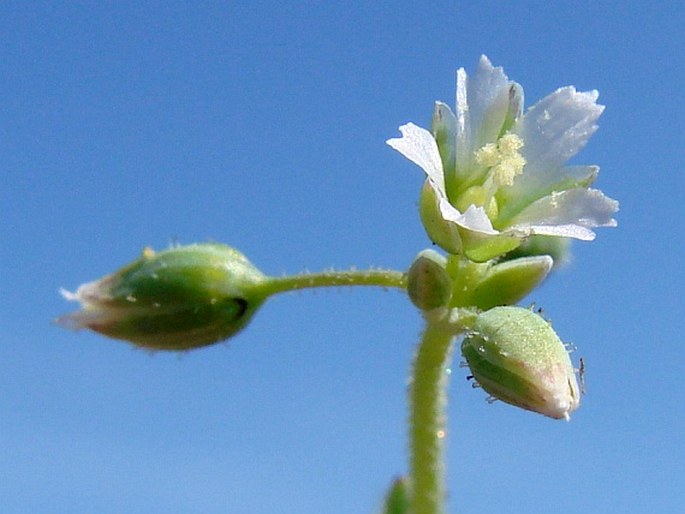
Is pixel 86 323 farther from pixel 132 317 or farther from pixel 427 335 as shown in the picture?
pixel 427 335

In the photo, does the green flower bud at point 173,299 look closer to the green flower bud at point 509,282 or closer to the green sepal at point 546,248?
the green flower bud at point 509,282

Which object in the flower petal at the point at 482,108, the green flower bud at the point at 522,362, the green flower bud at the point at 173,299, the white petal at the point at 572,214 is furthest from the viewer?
the flower petal at the point at 482,108

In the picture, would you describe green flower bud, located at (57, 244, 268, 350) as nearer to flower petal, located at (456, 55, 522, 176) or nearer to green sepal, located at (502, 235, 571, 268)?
flower petal, located at (456, 55, 522, 176)

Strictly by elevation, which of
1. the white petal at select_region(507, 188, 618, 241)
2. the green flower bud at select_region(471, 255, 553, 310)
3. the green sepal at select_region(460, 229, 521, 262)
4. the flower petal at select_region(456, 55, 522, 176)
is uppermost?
the flower petal at select_region(456, 55, 522, 176)

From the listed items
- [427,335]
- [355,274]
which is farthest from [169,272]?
[427,335]

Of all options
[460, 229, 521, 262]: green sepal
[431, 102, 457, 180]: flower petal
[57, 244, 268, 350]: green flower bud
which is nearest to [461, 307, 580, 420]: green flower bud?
[460, 229, 521, 262]: green sepal

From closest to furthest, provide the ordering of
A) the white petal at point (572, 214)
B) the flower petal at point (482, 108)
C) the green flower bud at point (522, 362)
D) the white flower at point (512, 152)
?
the green flower bud at point (522, 362)
the white petal at point (572, 214)
the white flower at point (512, 152)
the flower petal at point (482, 108)

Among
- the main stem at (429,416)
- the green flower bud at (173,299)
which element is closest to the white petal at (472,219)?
the main stem at (429,416)

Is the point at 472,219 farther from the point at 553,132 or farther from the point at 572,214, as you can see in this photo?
the point at 553,132
